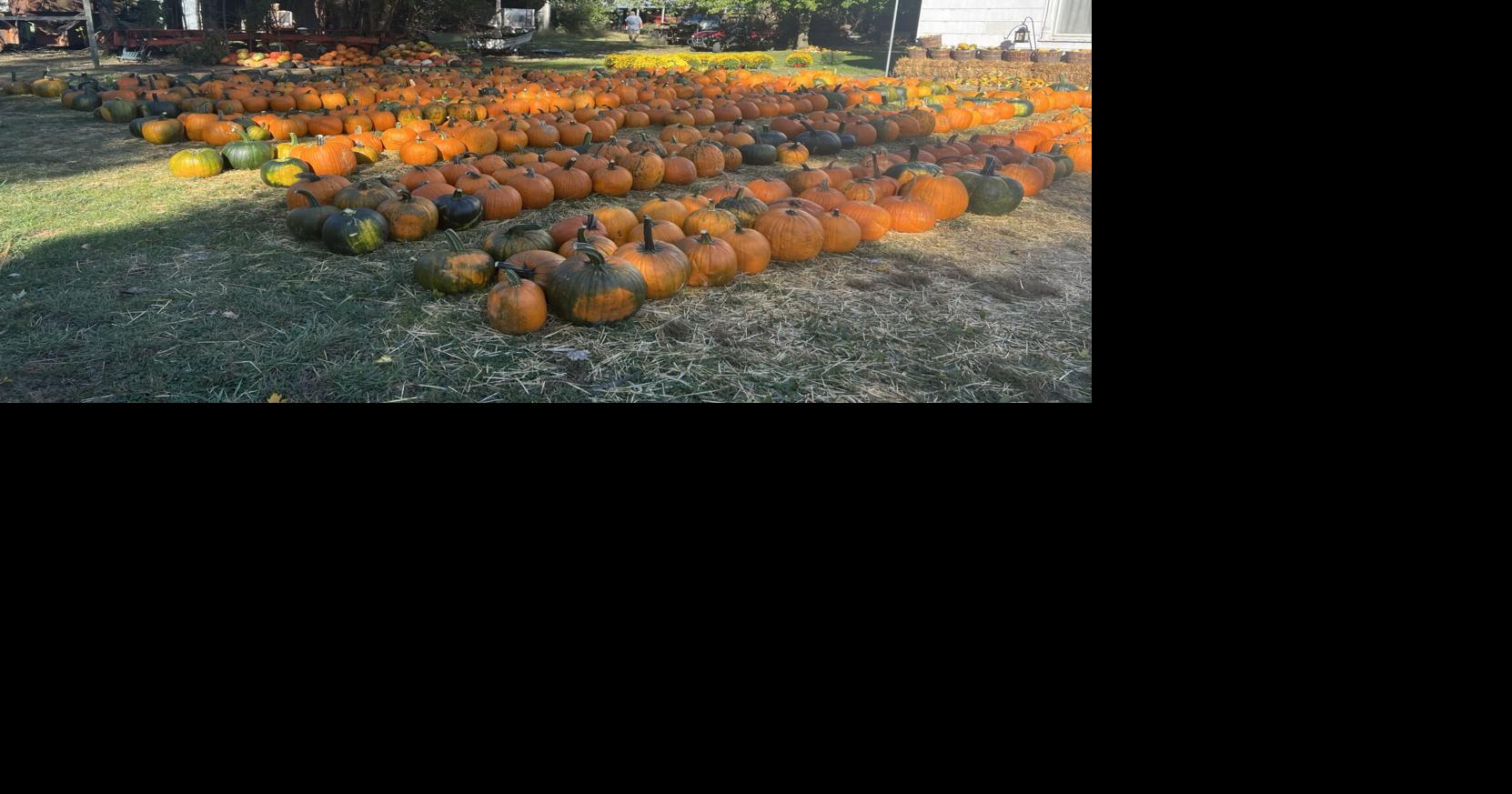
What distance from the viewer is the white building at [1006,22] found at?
1698 cm

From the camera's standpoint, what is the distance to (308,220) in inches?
175

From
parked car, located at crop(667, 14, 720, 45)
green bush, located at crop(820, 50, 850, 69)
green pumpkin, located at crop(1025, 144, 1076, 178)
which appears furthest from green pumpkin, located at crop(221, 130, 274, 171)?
parked car, located at crop(667, 14, 720, 45)

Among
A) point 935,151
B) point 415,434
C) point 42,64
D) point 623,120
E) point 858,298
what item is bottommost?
point 415,434

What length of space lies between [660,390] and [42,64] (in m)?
17.3

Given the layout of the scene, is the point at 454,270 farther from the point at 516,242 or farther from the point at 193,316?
the point at 193,316

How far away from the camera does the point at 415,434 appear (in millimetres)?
2594

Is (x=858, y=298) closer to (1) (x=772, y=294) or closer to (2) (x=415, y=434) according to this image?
(1) (x=772, y=294)

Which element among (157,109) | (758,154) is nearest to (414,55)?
(157,109)

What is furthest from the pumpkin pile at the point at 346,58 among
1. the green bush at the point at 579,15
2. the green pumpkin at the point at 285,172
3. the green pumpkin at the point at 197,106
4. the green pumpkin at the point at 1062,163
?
the green bush at the point at 579,15

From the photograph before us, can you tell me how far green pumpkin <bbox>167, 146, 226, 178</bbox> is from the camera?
19.6 feet

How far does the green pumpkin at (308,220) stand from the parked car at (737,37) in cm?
2154

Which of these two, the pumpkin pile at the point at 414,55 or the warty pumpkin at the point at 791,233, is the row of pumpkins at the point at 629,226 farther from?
the pumpkin pile at the point at 414,55

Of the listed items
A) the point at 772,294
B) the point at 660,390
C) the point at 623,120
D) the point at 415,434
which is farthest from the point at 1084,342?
the point at 623,120

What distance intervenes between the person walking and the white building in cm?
1314
